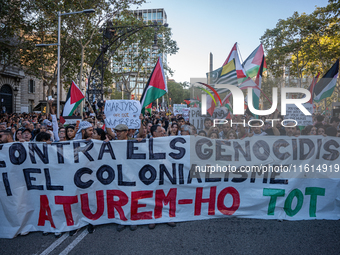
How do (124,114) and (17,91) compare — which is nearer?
(124,114)

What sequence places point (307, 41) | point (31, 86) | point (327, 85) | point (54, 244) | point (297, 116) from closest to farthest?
point (54, 244)
point (297, 116)
point (327, 85)
point (307, 41)
point (31, 86)

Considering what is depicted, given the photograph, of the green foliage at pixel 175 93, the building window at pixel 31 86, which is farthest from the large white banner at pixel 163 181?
the green foliage at pixel 175 93

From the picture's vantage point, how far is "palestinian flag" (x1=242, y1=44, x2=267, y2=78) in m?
11.6

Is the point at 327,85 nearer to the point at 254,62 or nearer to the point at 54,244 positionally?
the point at 254,62

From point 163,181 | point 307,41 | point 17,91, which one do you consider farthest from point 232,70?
point 17,91

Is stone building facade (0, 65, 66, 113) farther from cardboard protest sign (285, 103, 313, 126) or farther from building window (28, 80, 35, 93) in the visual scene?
cardboard protest sign (285, 103, 313, 126)

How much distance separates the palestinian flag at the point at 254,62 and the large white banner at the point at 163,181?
7.33 metres

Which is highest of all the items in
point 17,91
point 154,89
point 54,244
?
point 17,91

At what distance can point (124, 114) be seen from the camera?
261 inches

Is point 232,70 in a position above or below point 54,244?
above

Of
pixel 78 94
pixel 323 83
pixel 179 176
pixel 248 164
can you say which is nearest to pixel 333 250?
pixel 248 164

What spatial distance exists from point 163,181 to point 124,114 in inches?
98.7

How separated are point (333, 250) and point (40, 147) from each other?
425 cm

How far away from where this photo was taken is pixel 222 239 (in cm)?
387
